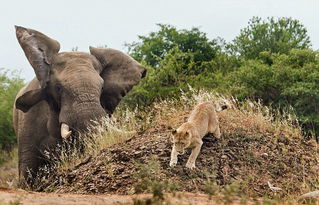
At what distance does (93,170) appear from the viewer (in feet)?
35.5

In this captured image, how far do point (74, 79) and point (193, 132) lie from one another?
3479 millimetres

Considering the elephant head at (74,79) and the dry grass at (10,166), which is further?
the dry grass at (10,166)

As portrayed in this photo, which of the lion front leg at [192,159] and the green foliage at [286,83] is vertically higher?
the green foliage at [286,83]

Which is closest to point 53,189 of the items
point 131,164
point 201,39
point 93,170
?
point 93,170

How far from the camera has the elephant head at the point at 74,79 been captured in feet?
40.8

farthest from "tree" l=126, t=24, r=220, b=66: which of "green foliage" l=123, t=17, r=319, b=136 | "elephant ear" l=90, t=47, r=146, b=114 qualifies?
"elephant ear" l=90, t=47, r=146, b=114

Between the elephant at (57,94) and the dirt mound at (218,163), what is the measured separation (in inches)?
46.8

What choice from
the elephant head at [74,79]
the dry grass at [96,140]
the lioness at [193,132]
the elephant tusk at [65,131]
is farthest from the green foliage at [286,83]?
the lioness at [193,132]

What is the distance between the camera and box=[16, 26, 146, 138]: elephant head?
1243cm

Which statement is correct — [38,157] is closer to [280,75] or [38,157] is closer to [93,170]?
[93,170]

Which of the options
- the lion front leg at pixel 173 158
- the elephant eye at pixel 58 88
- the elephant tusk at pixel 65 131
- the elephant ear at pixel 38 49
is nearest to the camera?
the lion front leg at pixel 173 158

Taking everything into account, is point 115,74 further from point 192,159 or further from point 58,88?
Answer: point 192,159

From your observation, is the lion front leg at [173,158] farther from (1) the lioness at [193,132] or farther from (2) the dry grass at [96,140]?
(2) the dry grass at [96,140]

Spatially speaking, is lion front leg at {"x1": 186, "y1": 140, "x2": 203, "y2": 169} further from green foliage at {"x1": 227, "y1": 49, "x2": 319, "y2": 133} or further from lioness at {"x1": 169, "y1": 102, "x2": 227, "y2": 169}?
green foliage at {"x1": 227, "y1": 49, "x2": 319, "y2": 133}
